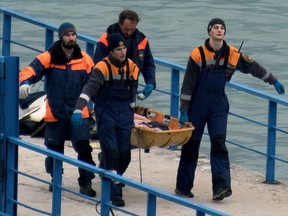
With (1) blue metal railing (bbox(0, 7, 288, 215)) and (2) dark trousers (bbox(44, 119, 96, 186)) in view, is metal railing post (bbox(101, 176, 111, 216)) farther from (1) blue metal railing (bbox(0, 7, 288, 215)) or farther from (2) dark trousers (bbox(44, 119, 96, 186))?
(1) blue metal railing (bbox(0, 7, 288, 215))

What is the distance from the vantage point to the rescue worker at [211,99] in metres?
13.4

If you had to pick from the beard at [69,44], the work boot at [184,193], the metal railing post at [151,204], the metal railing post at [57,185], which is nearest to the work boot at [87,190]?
the work boot at [184,193]

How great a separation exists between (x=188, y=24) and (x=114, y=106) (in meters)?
15.5

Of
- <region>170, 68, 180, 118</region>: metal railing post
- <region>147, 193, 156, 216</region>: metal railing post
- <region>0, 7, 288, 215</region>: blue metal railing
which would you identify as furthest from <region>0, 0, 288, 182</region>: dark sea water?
<region>147, 193, 156, 216</region>: metal railing post

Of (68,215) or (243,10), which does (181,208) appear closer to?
(68,215)

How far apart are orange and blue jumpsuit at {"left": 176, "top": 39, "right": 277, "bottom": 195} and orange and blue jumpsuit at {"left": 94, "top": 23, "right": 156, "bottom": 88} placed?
53 centimetres

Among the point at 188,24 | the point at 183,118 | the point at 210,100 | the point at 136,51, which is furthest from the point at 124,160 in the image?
the point at 188,24

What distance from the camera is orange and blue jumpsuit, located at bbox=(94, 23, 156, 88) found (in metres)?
13.6

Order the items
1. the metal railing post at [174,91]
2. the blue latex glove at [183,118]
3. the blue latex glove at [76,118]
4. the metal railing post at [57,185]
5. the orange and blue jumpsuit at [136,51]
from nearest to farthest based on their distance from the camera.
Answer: the metal railing post at [57,185]
the blue latex glove at [76,118]
the blue latex glove at [183,118]
the orange and blue jumpsuit at [136,51]
the metal railing post at [174,91]

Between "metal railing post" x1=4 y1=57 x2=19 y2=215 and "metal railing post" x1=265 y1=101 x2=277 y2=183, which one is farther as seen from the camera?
"metal railing post" x1=265 y1=101 x2=277 y2=183

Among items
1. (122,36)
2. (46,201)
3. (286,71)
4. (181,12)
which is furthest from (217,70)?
(181,12)

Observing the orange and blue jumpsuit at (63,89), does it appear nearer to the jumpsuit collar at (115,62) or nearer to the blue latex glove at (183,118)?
the jumpsuit collar at (115,62)

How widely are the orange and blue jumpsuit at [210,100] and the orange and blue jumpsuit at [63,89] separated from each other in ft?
2.96

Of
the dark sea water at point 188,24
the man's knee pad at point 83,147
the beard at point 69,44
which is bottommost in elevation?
the dark sea water at point 188,24
